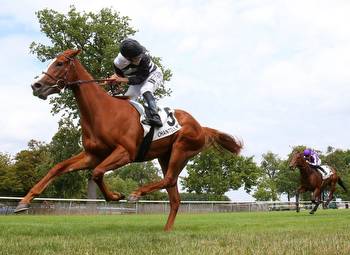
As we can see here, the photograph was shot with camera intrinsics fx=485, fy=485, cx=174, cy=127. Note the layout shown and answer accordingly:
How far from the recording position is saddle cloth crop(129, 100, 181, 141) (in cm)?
894

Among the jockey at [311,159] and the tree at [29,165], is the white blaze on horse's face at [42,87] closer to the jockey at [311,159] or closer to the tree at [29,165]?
the jockey at [311,159]

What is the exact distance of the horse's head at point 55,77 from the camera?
26.1 feet

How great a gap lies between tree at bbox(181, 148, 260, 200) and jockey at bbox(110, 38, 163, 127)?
63363 millimetres

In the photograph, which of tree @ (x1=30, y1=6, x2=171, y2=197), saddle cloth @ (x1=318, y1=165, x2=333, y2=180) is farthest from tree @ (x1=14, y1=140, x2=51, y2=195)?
saddle cloth @ (x1=318, y1=165, x2=333, y2=180)

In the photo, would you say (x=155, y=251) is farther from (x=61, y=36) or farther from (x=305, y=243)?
(x=61, y=36)

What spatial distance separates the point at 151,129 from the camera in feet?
29.6

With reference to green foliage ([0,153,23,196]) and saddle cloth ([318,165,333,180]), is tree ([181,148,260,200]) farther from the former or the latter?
saddle cloth ([318,165,333,180])

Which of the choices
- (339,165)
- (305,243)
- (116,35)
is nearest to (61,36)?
(116,35)

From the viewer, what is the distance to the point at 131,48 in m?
9.02

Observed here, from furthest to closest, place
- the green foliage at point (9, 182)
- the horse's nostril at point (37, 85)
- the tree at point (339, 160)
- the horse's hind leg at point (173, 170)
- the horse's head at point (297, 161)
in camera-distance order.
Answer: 1. the tree at point (339, 160)
2. the green foliage at point (9, 182)
3. the horse's head at point (297, 161)
4. the horse's hind leg at point (173, 170)
5. the horse's nostril at point (37, 85)

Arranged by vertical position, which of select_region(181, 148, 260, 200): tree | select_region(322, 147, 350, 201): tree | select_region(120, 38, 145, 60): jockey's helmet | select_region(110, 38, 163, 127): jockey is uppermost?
select_region(322, 147, 350, 201): tree

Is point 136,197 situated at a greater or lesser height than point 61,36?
lesser

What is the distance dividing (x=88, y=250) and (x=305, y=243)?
2784 mm

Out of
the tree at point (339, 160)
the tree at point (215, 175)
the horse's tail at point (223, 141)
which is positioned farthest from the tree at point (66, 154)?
the tree at point (339, 160)
